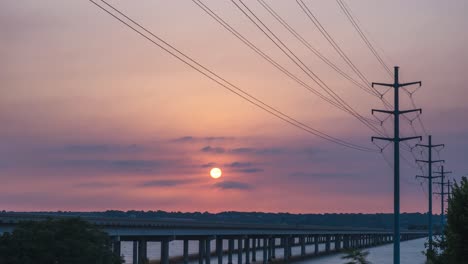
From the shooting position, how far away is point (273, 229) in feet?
633

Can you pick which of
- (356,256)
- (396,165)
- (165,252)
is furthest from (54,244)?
(165,252)

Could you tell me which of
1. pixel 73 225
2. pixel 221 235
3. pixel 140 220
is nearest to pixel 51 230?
pixel 73 225

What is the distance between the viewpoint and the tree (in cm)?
7057

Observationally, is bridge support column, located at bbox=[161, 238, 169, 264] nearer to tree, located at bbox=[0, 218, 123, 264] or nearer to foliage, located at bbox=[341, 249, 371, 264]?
tree, located at bbox=[0, 218, 123, 264]

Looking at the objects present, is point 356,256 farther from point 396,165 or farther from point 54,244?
point 54,244

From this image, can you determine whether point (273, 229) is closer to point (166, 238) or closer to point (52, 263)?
point (166, 238)

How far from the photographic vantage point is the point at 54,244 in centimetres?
7262

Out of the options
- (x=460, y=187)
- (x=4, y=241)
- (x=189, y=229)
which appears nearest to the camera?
(x=460, y=187)

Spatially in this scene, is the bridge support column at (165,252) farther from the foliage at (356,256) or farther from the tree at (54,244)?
the foliage at (356,256)

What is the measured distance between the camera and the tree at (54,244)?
70.6 meters

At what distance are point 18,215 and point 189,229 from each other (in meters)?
57.0

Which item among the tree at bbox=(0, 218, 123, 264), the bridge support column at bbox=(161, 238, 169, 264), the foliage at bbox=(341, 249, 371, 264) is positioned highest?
the foliage at bbox=(341, 249, 371, 264)

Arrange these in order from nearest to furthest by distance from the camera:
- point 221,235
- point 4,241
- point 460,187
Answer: point 460,187
point 4,241
point 221,235

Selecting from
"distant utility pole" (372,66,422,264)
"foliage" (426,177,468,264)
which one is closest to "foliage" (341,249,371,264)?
"foliage" (426,177,468,264)
